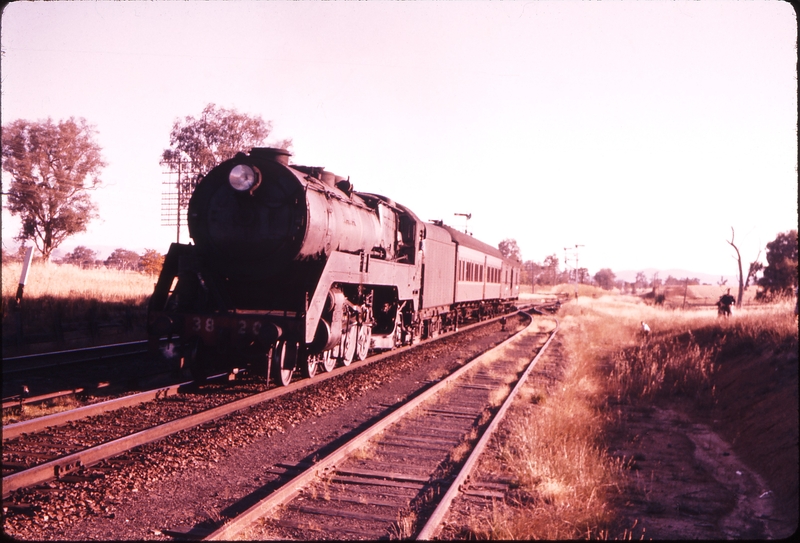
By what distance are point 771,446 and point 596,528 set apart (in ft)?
13.8

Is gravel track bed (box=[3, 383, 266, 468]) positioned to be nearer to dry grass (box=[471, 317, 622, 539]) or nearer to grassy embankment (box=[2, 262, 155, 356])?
dry grass (box=[471, 317, 622, 539])

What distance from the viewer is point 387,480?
5598 mm

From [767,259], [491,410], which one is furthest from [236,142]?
[767,259]

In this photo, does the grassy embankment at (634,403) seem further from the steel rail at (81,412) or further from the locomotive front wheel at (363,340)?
the steel rail at (81,412)

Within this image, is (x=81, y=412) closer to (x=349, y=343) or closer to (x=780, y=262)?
(x=349, y=343)

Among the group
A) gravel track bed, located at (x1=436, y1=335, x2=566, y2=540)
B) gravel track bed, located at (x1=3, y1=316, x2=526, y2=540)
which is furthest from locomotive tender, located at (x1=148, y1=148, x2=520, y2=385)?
gravel track bed, located at (x1=436, y1=335, x2=566, y2=540)

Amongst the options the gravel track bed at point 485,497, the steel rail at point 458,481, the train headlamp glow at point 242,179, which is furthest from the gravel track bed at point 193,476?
the train headlamp glow at point 242,179

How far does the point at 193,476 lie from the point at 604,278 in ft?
493

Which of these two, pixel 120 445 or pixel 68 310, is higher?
pixel 68 310

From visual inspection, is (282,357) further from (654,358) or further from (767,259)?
(767,259)

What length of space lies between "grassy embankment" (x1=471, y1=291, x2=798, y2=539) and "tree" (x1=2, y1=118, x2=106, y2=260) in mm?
27127

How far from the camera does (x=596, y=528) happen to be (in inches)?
187

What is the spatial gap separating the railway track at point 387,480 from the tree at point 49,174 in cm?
2827

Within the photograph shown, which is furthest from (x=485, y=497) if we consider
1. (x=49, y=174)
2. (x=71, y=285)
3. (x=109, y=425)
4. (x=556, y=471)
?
(x=49, y=174)
